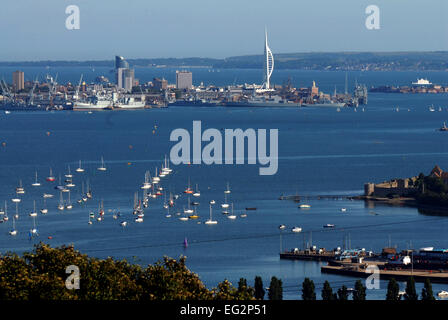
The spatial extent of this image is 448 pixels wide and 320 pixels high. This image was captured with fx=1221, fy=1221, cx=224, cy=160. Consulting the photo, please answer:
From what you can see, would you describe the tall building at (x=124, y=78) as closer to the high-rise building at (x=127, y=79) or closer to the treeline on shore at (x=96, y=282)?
the high-rise building at (x=127, y=79)

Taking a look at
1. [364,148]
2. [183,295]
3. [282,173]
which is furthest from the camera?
[364,148]

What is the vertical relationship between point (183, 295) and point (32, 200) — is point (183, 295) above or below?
above

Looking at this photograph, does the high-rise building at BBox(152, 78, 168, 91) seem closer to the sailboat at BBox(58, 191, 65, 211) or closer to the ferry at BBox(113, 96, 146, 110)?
the ferry at BBox(113, 96, 146, 110)

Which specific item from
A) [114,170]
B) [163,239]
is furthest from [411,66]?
[163,239]

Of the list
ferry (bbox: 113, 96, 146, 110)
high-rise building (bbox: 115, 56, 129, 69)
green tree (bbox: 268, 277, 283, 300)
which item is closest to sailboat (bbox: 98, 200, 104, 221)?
green tree (bbox: 268, 277, 283, 300)

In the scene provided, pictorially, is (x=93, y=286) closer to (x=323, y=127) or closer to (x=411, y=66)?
(x=323, y=127)


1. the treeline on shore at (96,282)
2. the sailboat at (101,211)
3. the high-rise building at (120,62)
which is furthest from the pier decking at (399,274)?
the high-rise building at (120,62)

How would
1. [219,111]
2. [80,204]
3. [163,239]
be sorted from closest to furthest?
[163,239] → [80,204] → [219,111]
